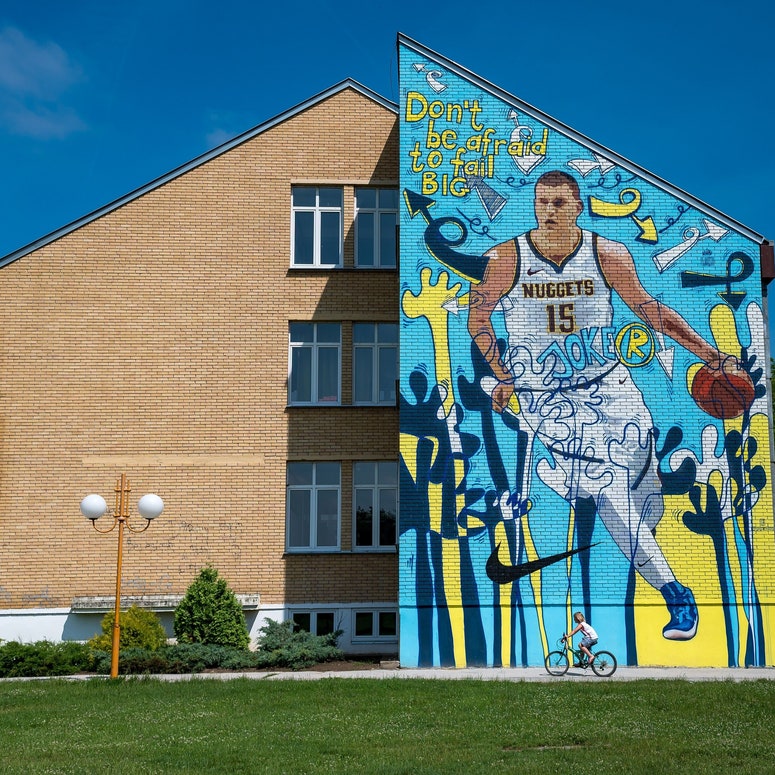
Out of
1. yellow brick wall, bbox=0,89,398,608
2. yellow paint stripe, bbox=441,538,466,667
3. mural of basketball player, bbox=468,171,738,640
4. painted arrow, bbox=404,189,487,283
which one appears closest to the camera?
yellow paint stripe, bbox=441,538,466,667

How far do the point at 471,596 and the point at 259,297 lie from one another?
7.69 metres

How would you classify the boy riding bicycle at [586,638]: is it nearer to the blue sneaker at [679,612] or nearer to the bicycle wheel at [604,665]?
the bicycle wheel at [604,665]

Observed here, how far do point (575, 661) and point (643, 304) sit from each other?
658 centimetres

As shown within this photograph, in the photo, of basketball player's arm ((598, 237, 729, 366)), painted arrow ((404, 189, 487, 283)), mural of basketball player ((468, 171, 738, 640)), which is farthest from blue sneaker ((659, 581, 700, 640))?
painted arrow ((404, 189, 487, 283))

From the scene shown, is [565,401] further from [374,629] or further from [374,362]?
[374,629]

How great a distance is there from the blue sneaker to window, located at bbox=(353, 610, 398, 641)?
208 inches

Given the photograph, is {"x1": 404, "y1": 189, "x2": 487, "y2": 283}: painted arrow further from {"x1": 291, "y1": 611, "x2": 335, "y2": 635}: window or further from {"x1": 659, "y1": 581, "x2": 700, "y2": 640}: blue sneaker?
{"x1": 291, "y1": 611, "x2": 335, "y2": 635}: window

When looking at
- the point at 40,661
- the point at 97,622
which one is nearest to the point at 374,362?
the point at 97,622

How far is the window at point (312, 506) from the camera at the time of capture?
20.1m

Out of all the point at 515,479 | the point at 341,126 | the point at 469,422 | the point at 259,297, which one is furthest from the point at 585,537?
the point at 341,126

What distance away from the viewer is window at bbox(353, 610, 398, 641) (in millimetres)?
19609

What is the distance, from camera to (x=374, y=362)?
20.8m

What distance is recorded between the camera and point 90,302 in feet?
67.5

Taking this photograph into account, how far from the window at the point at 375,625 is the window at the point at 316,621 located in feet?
1.69
